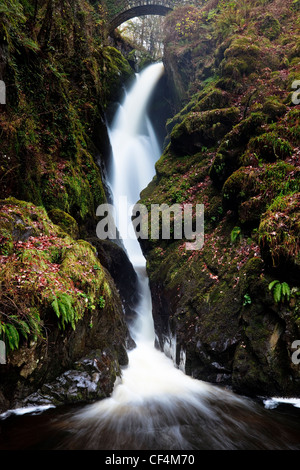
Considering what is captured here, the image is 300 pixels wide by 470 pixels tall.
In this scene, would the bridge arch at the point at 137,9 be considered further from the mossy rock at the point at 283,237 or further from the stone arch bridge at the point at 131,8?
the mossy rock at the point at 283,237

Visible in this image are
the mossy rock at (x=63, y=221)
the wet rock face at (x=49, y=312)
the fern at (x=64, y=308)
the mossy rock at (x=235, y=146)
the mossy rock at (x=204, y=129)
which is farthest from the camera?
the mossy rock at (x=204, y=129)

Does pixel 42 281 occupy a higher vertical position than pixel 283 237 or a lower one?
lower

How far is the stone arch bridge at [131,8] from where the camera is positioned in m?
19.8

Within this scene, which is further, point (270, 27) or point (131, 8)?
point (131, 8)

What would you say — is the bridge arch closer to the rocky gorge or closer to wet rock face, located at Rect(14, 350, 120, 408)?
the rocky gorge

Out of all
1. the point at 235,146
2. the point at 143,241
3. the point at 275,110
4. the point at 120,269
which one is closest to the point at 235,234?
the point at 235,146

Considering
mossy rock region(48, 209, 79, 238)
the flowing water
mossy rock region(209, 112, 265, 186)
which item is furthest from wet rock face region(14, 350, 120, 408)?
mossy rock region(209, 112, 265, 186)

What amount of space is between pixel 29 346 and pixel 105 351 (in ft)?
6.99

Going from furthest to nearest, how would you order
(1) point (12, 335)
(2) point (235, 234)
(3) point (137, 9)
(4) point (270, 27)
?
(3) point (137, 9), (4) point (270, 27), (2) point (235, 234), (1) point (12, 335)

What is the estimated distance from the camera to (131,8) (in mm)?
20188

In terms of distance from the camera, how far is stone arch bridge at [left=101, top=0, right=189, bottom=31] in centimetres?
1980

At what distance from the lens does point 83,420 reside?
13.8 feet

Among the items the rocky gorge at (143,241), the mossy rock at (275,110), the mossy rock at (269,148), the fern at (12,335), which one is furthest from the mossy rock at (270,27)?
the fern at (12,335)

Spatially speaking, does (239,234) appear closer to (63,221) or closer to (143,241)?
(143,241)
